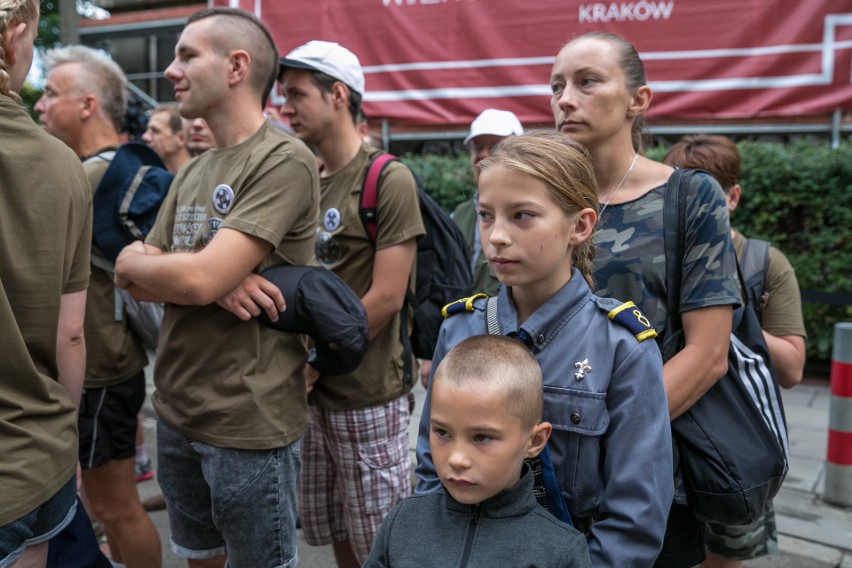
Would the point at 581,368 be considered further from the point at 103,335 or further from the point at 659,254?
the point at 103,335

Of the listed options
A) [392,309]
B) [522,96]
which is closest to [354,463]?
[392,309]

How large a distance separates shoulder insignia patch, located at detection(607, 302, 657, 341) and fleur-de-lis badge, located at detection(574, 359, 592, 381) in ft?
0.38

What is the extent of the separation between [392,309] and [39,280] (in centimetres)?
128

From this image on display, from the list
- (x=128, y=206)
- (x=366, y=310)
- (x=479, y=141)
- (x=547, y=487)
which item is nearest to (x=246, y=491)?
(x=366, y=310)

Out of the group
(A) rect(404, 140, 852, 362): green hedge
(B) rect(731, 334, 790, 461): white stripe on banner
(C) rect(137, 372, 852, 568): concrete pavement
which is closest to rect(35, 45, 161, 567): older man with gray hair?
(C) rect(137, 372, 852, 568): concrete pavement

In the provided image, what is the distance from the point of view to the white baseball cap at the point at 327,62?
109 inches

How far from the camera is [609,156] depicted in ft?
6.60

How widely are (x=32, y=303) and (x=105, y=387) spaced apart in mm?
1239

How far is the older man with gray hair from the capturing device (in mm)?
2844

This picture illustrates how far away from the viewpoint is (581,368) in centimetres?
152

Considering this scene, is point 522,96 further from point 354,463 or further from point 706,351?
point 706,351

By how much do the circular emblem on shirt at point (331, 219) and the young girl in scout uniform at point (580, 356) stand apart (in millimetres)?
1265

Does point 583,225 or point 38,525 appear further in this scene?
point 38,525

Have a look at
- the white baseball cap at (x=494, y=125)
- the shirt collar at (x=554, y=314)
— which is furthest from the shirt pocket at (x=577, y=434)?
the white baseball cap at (x=494, y=125)
